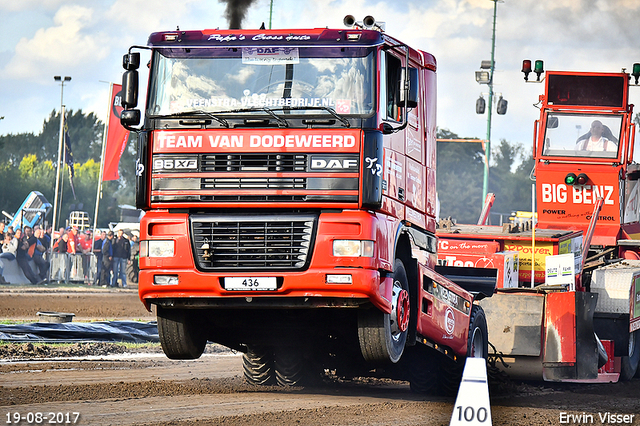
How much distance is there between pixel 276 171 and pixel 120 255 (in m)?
22.1

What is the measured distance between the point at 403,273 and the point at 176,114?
8.82 feet

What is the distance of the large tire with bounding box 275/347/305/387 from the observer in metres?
11.4

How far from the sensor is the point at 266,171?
28.1 feet

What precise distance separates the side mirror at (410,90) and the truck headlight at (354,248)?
1.38m

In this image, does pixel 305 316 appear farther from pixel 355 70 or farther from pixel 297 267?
pixel 355 70

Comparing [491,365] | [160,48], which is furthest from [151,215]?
[491,365]

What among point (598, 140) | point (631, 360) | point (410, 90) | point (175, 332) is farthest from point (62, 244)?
point (410, 90)

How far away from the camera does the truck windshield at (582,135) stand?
50.8 ft

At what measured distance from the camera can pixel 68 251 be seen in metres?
32.0

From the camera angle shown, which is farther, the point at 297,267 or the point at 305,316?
the point at 305,316

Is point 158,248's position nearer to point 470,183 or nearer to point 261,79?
point 261,79

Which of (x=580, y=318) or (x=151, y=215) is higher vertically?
(x=151, y=215)

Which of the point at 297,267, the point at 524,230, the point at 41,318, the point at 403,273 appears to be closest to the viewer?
the point at 297,267

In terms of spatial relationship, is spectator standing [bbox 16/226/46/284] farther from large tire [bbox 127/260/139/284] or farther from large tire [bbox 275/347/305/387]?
large tire [bbox 275/347/305/387]
